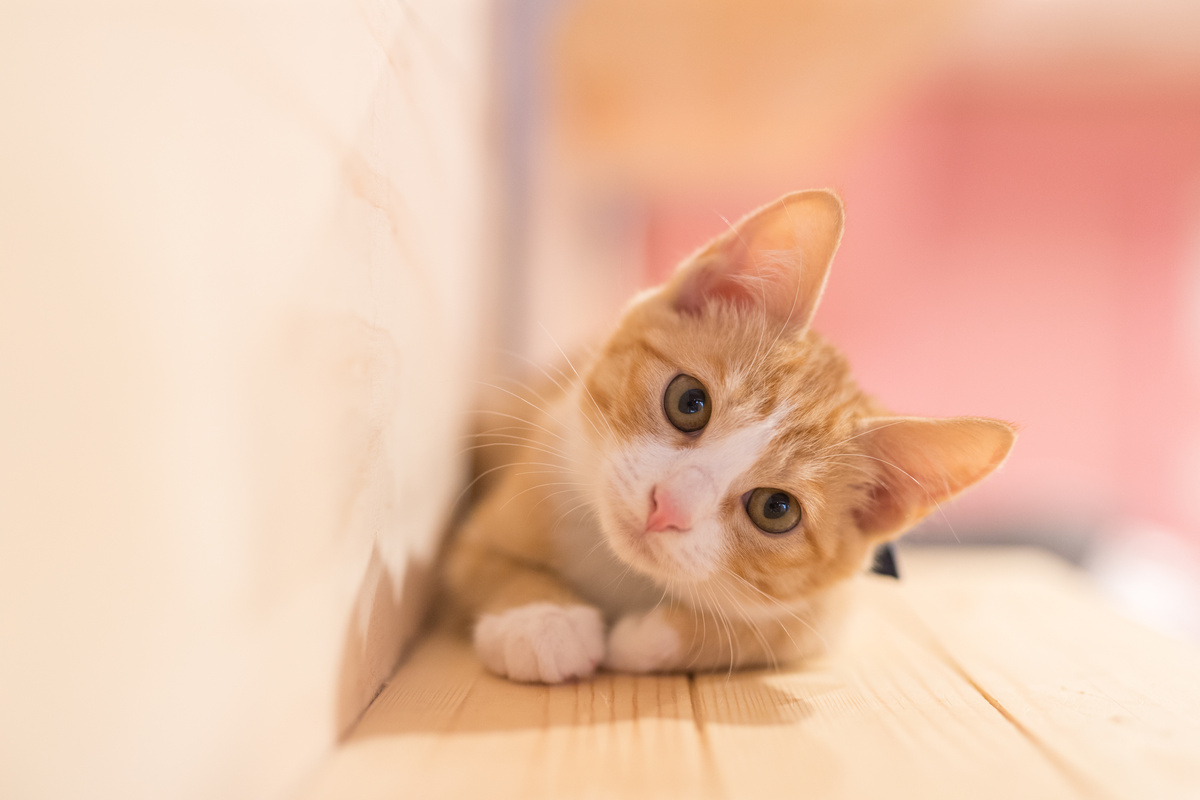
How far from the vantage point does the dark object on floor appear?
1154 mm

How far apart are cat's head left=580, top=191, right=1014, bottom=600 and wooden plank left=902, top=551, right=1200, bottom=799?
22 cm

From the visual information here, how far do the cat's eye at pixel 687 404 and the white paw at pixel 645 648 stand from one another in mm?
248

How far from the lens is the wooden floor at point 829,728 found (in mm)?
625

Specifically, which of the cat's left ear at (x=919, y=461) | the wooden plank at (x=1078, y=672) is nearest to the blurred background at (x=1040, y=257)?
the wooden plank at (x=1078, y=672)

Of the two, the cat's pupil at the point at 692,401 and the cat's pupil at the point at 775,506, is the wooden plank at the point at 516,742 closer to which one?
the cat's pupil at the point at 775,506

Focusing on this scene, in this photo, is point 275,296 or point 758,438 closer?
point 275,296

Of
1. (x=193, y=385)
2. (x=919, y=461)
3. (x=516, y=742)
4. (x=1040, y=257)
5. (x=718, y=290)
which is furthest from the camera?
(x=1040, y=257)

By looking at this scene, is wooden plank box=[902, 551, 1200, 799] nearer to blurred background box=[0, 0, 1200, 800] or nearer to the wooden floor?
the wooden floor

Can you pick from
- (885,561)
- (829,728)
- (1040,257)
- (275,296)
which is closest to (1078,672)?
(885,561)

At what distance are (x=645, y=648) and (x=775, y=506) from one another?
233 mm

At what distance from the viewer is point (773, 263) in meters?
1.01

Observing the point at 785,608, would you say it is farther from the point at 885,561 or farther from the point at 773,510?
the point at 885,561

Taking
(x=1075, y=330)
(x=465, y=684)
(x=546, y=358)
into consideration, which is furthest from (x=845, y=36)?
(x=1075, y=330)

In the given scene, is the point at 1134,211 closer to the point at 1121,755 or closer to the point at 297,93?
the point at 1121,755
